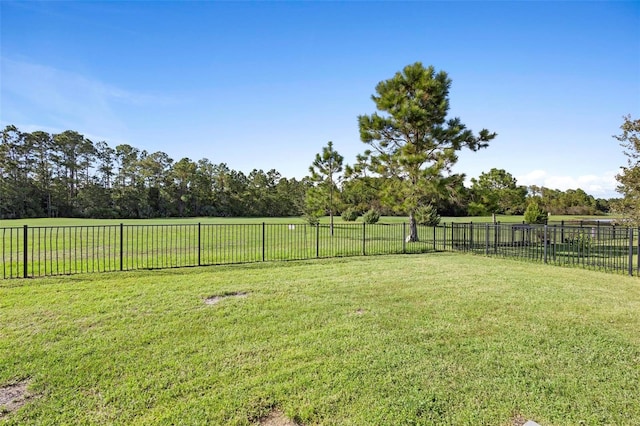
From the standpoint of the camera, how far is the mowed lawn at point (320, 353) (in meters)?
2.33

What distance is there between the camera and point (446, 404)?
7.86 feet

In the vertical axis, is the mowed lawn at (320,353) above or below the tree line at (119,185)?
below

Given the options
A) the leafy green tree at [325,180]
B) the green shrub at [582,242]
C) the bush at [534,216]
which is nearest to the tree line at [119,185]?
the leafy green tree at [325,180]

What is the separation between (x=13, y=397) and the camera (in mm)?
2490

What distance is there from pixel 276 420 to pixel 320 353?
1062 mm

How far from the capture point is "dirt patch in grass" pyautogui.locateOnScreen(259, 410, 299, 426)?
2.18 m

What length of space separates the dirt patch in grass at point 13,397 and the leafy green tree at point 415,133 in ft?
42.4

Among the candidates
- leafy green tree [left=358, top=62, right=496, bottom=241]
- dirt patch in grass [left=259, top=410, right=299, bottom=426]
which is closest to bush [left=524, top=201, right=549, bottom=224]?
leafy green tree [left=358, top=62, right=496, bottom=241]

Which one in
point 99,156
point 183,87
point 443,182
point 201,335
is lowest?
point 201,335

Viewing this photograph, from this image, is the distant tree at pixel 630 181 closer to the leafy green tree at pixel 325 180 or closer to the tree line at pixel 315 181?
the tree line at pixel 315 181

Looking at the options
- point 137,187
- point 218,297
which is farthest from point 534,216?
point 137,187

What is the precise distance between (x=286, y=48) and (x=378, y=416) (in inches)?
405

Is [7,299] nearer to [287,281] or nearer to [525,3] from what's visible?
[287,281]

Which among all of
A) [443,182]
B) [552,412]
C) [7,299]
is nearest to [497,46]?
[443,182]
